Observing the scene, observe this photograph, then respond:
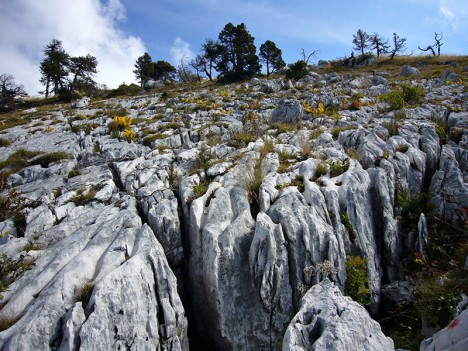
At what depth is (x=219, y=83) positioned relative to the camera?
1823 inches

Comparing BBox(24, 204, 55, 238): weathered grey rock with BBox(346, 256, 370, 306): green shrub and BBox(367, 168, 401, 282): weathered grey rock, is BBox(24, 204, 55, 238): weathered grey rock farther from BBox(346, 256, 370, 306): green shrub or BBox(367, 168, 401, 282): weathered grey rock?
BBox(367, 168, 401, 282): weathered grey rock

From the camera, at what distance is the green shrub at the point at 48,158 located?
14.1 meters

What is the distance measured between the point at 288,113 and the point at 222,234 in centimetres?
1248

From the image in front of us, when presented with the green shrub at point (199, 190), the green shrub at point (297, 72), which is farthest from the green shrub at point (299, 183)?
the green shrub at point (297, 72)

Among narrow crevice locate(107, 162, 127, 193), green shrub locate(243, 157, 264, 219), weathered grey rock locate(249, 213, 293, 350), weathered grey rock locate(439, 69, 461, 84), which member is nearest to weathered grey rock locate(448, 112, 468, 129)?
green shrub locate(243, 157, 264, 219)

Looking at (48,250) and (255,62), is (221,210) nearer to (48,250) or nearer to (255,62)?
(48,250)

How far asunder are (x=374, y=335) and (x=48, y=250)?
830 cm

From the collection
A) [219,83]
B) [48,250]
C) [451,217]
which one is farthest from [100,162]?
[219,83]

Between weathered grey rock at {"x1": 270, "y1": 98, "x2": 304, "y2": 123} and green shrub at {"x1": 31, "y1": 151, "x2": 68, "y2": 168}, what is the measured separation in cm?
1258

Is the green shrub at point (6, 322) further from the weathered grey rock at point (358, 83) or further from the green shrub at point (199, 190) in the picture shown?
the weathered grey rock at point (358, 83)

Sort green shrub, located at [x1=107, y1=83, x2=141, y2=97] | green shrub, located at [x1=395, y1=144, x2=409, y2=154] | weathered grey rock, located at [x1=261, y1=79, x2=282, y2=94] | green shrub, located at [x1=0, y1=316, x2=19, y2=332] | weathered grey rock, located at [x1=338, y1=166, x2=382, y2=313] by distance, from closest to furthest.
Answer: green shrub, located at [x1=0, y1=316, x2=19, y2=332] → weathered grey rock, located at [x1=338, y1=166, x2=382, y2=313] → green shrub, located at [x1=395, y1=144, x2=409, y2=154] → weathered grey rock, located at [x1=261, y1=79, x2=282, y2=94] → green shrub, located at [x1=107, y1=83, x2=141, y2=97]

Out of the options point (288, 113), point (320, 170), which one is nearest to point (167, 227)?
point (320, 170)

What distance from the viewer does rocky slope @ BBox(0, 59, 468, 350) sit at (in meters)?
6.07

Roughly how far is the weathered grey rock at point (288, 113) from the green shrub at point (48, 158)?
12.6 m
